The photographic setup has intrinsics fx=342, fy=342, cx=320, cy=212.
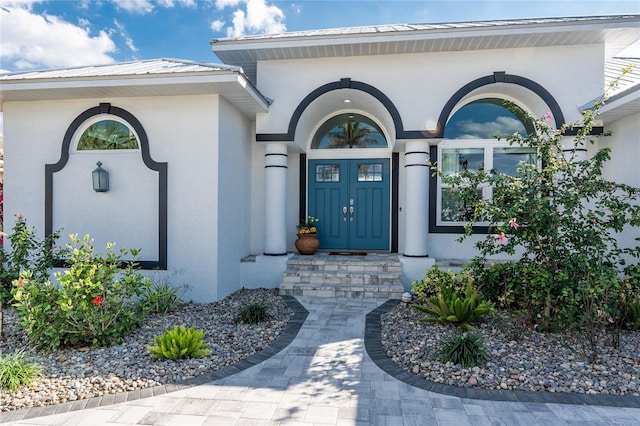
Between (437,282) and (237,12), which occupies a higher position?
(237,12)

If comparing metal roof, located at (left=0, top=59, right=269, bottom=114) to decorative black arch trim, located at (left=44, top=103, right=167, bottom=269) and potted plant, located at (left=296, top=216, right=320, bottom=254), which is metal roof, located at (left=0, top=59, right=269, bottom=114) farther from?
potted plant, located at (left=296, top=216, right=320, bottom=254)

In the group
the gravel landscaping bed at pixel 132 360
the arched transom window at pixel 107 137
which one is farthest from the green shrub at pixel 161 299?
the arched transom window at pixel 107 137

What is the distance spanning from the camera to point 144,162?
591cm

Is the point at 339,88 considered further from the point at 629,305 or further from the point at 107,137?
the point at 629,305

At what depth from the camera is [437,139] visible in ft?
21.2

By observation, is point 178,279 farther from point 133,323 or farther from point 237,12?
point 237,12

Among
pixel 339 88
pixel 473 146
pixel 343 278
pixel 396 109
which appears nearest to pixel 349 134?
pixel 339 88

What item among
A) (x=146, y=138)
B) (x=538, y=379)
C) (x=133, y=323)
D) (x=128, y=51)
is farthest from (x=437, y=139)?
(x=128, y=51)

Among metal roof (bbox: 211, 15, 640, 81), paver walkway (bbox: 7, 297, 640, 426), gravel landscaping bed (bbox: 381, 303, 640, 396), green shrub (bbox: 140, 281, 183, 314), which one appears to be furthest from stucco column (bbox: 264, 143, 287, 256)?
paver walkway (bbox: 7, 297, 640, 426)

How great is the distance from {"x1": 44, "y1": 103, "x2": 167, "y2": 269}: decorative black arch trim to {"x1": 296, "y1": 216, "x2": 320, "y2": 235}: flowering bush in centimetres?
271

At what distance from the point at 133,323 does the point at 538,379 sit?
455 centimetres

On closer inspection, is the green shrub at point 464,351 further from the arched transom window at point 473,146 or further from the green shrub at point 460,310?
the arched transom window at point 473,146

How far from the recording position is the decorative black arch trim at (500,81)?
6.18 meters

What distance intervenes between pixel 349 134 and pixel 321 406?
20.4 feet
